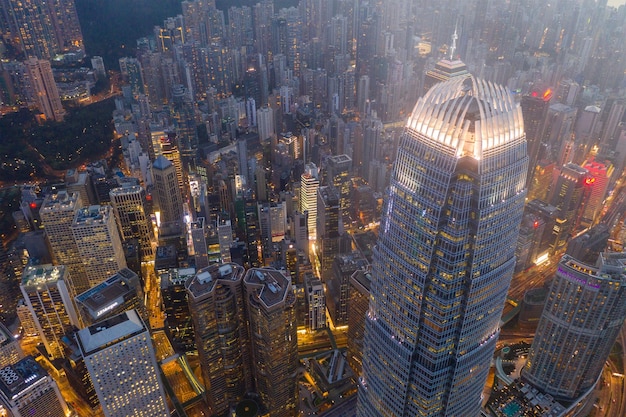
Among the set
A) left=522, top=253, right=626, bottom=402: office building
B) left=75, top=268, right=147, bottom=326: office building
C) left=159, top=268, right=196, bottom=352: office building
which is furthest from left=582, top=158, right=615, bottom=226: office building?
left=75, top=268, right=147, bottom=326: office building

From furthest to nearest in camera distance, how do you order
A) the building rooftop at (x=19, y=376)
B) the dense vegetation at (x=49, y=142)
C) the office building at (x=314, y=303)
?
the dense vegetation at (x=49, y=142)
the office building at (x=314, y=303)
the building rooftop at (x=19, y=376)

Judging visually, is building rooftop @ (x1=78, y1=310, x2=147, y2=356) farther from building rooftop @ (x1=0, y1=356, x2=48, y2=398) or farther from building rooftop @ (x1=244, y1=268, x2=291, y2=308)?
building rooftop @ (x1=244, y1=268, x2=291, y2=308)

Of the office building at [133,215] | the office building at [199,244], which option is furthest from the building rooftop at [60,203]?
the office building at [199,244]

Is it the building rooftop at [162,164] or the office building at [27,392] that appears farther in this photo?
the building rooftop at [162,164]

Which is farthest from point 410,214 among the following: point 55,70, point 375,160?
point 55,70

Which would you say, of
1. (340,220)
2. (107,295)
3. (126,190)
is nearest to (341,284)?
(340,220)

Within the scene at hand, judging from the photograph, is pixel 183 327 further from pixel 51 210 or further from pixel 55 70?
pixel 55 70

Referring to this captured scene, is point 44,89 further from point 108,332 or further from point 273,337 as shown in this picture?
point 273,337

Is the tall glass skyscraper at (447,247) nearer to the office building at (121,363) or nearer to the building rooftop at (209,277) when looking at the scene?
the building rooftop at (209,277)
